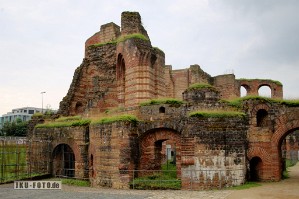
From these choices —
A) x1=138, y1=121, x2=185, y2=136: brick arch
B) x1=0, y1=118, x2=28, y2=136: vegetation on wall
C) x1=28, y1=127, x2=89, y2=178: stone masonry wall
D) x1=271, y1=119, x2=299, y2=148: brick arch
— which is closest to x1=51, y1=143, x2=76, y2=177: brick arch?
x1=28, y1=127, x2=89, y2=178: stone masonry wall

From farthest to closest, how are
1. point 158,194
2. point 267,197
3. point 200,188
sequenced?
point 200,188
point 158,194
point 267,197

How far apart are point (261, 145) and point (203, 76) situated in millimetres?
15856

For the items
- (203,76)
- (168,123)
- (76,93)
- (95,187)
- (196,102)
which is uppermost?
(203,76)

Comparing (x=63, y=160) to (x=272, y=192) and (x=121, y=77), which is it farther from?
(x=272, y=192)

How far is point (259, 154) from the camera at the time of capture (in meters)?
17.8

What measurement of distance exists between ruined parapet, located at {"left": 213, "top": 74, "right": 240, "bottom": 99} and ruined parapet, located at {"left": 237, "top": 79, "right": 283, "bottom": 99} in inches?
52.9

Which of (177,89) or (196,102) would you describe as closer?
(196,102)

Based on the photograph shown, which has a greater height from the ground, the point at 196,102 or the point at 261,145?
the point at 196,102

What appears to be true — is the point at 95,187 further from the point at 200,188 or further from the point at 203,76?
the point at 203,76

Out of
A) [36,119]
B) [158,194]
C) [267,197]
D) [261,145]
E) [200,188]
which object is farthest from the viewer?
[36,119]

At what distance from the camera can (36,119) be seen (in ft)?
83.4

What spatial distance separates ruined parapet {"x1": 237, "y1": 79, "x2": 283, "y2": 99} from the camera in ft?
113

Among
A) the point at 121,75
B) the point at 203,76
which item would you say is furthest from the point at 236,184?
the point at 203,76

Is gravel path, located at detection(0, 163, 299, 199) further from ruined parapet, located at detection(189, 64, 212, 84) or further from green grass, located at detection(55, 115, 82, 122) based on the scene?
ruined parapet, located at detection(189, 64, 212, 84)
